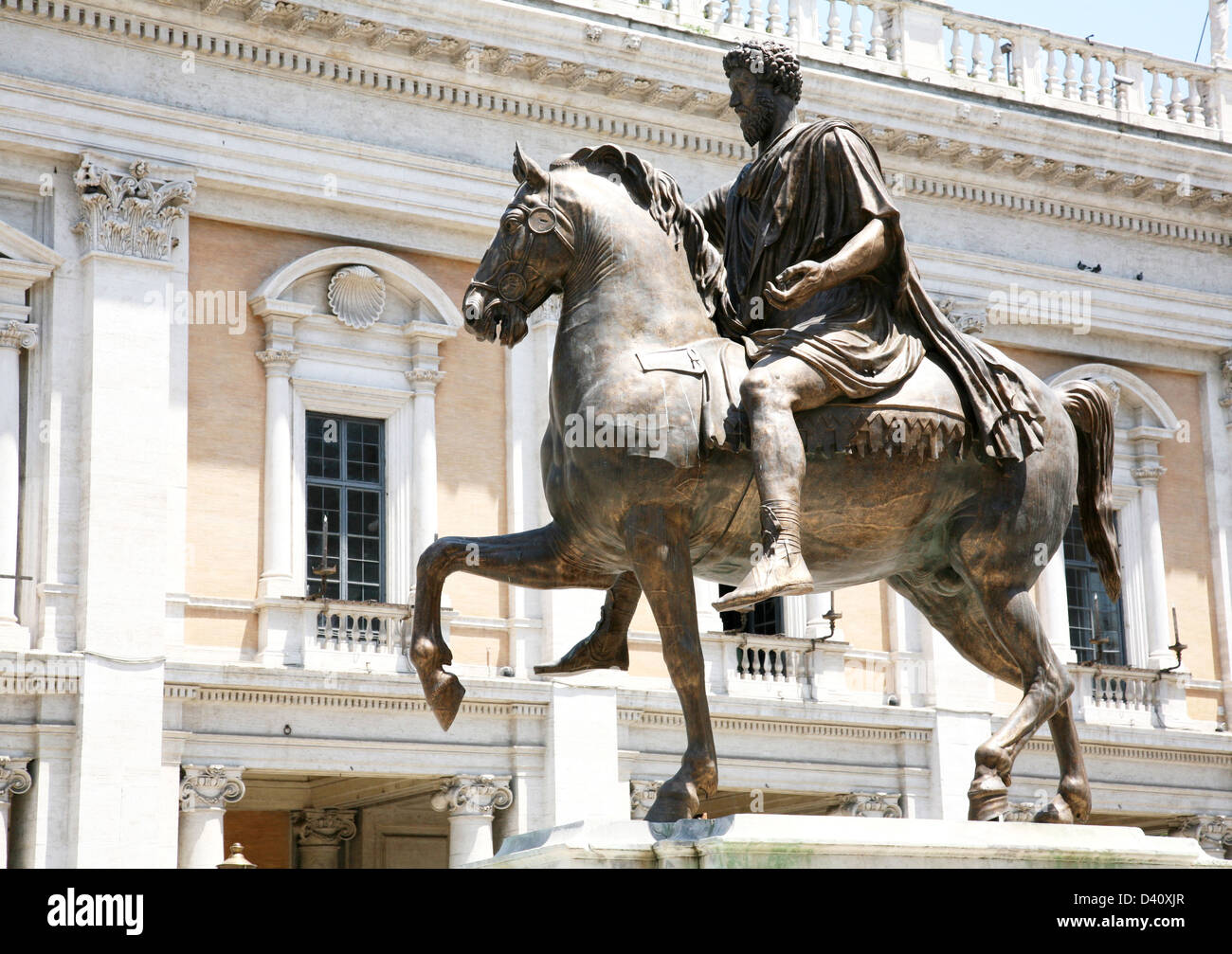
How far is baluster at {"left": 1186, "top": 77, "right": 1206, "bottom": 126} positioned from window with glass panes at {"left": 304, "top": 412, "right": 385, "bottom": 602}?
35.5ft

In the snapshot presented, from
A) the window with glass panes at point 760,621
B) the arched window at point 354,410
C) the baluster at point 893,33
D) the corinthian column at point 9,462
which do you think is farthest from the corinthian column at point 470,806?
the baluster at point 893,33

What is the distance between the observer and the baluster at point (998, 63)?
21.4 metres

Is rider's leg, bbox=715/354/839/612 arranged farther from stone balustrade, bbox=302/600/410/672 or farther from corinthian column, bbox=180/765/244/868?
stone balustrade, bbox=302/600/410/672

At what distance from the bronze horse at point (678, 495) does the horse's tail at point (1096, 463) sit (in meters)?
0.30

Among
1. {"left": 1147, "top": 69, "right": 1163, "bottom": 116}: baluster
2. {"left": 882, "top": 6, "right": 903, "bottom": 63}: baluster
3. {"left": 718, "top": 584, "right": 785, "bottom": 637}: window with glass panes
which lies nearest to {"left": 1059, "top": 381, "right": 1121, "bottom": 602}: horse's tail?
{"left": 718, "top": 584, "right": 785, "bottom": 637}: window with glass panes

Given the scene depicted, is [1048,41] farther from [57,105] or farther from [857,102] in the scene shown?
[57,105]

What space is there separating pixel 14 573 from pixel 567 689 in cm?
502

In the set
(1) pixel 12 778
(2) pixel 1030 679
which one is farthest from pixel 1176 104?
(2) pixel 1030 679

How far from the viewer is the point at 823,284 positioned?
5.93m

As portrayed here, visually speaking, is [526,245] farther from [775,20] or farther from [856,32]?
[856,32]

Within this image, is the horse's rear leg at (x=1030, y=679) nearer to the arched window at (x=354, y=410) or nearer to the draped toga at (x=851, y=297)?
the draped toga at (x=851, y=297)

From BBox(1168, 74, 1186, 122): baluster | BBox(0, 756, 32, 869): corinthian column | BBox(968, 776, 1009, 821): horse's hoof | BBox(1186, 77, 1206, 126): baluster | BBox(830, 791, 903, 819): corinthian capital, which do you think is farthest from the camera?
BBox(1186, 77, 1206, 126): baluster

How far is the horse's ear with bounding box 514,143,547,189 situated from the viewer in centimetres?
604

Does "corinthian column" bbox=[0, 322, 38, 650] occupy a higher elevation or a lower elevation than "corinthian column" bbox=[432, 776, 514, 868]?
higher
